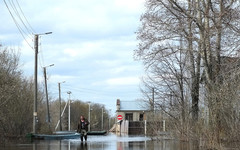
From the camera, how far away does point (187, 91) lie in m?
24.7

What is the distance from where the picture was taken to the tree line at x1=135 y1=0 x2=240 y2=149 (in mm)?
16906

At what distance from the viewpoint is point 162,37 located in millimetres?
23547

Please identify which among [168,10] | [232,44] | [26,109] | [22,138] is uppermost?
[168,10]

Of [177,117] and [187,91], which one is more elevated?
[187,91]

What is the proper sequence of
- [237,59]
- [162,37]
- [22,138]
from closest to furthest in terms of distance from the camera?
[237,59] → [162,37] → [22,138]

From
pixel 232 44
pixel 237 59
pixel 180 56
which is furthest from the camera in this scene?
pixel 180 56

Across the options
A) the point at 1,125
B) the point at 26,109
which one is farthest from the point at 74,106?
the point at 1,125

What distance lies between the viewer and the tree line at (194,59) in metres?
16.9

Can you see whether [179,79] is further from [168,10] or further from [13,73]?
[13,73]

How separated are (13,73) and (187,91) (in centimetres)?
1402

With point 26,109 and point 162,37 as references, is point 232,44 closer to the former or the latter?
point 162,37

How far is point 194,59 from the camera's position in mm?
24188

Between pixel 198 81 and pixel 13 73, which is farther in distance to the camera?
pixel 13 73

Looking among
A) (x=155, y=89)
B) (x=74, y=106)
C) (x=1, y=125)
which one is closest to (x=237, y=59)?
(x=155, y=89)
